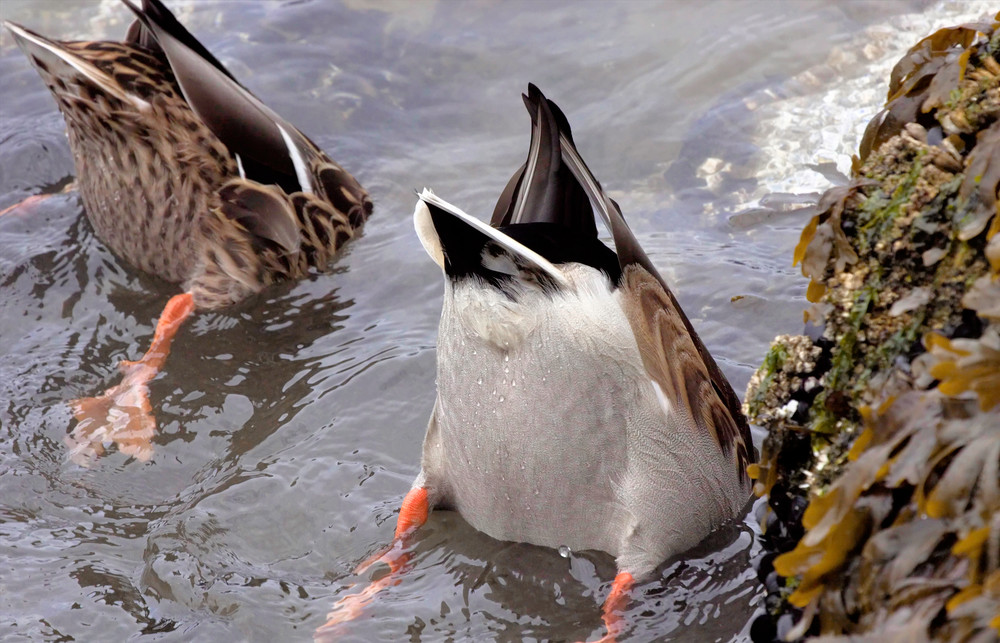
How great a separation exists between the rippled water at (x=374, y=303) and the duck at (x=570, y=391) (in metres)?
0.16

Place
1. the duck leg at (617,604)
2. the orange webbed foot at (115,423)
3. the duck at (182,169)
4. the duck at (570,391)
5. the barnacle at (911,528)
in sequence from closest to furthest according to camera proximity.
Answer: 1. the barnacle at (911,528)
2. the duck at (570,391)
3. the duck leg at (617,604)
4. the orange webbed foot at (115,423)
5. the duck at (182,169)

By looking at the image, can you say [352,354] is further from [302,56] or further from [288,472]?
[302,56]

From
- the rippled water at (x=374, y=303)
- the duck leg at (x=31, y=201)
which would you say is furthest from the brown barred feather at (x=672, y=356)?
the duck leg at (x=31, y=201)

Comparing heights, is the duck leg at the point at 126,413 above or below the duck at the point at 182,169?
below

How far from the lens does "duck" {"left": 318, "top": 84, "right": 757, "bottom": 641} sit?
2850mm

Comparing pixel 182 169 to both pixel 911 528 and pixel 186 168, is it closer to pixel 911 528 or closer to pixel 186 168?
pixel 186 168

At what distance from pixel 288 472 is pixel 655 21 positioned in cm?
440

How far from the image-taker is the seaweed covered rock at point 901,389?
1.77 m

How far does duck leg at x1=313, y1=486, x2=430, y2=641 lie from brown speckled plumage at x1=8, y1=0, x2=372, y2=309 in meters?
1.94

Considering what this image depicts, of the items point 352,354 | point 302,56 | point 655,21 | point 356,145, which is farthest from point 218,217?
point 655,21

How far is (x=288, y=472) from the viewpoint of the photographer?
12.1 ft

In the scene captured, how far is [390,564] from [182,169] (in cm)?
246

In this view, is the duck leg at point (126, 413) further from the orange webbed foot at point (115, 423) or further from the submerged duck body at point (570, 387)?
the submerged duck body at point (570, 387)

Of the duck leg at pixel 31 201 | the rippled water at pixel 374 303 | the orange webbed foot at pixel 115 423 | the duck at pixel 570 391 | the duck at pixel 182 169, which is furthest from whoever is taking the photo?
the duck leg at pixel 31 201
